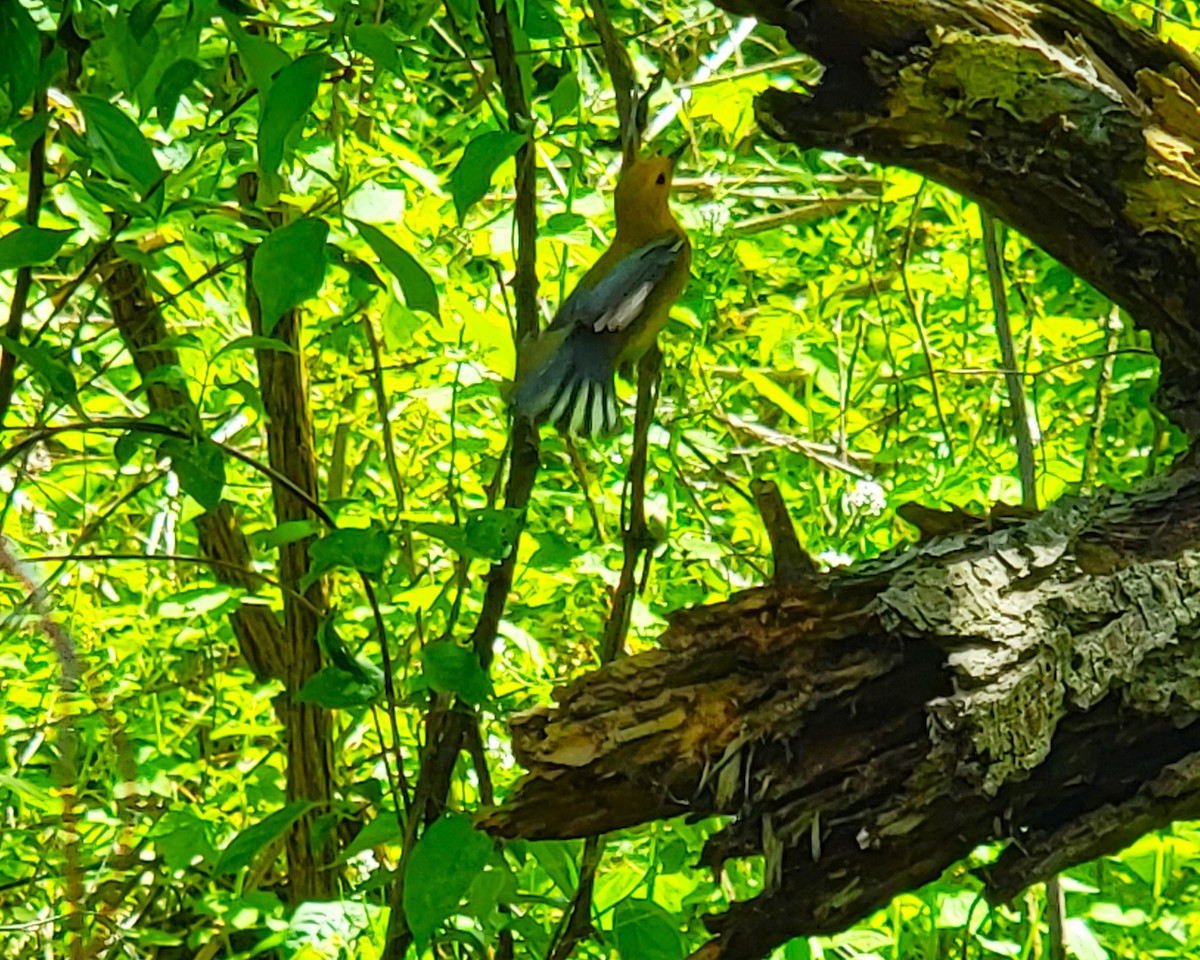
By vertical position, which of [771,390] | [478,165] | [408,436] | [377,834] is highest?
[408,436]

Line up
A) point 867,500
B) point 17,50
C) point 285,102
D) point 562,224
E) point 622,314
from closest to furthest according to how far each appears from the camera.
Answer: point 17,50 < point 285,102 < point 622,314 < point 562,224 < point 867,500

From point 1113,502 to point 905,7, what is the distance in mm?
310

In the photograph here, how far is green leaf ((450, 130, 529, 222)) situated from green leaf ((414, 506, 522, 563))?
0.17 metres

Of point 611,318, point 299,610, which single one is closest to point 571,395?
point 611,318

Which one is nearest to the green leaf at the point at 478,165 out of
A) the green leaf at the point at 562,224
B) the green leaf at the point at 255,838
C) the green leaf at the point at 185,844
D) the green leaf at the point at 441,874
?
the green leaf at the point at 562,224

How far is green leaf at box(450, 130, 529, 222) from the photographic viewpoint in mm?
711

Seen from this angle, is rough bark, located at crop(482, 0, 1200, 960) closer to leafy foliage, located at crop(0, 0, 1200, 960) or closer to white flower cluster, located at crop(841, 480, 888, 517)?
leafy foliage, located at crop(0, 0, 1200, 960)

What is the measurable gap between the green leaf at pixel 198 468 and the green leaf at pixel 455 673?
6.7 inches

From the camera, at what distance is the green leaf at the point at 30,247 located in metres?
0.69

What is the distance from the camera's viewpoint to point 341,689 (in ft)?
2.75

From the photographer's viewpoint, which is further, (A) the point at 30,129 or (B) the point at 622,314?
(B) the point at 622,314

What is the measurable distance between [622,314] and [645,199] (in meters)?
0.11

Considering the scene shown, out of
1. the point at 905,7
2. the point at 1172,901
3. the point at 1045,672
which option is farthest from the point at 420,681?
the point at 1172,901

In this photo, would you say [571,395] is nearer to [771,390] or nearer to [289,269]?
[289,269]
